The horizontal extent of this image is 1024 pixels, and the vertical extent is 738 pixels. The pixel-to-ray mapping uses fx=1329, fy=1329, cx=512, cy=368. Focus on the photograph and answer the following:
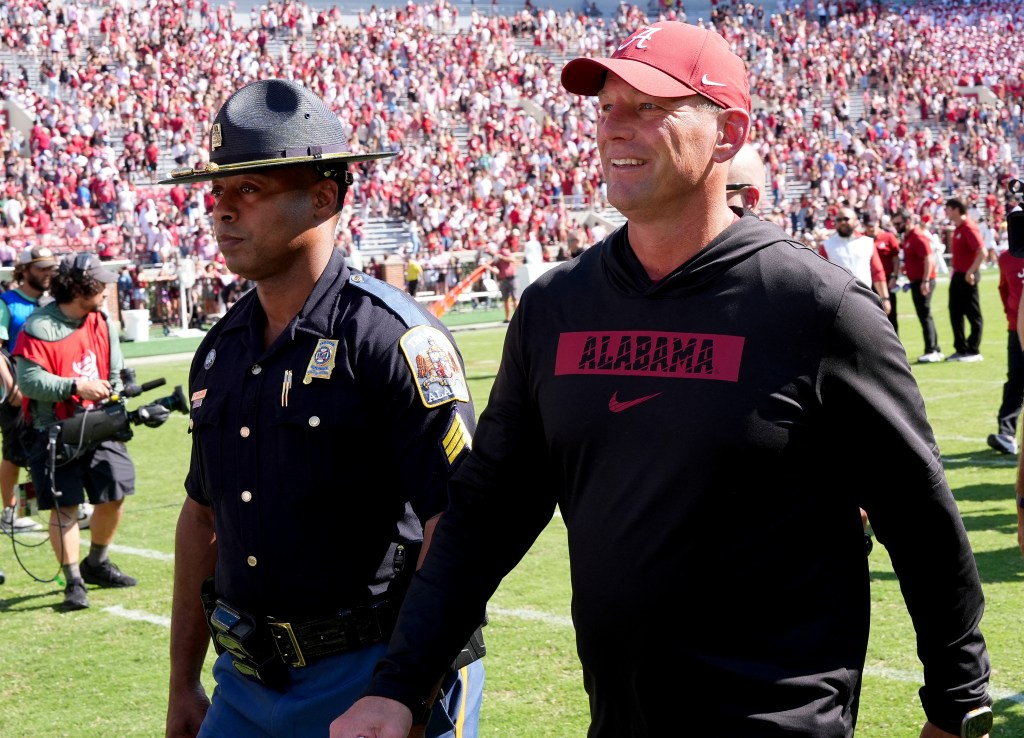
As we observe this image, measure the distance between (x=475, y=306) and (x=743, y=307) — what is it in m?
27.0

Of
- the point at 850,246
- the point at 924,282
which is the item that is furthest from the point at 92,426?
the point at 924,282

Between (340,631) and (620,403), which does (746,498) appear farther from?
(340,631)

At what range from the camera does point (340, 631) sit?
2834 mm

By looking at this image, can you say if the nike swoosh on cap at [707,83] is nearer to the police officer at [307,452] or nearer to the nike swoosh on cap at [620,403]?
the nike swoosh on cap at [620,403]

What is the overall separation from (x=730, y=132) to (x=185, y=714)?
1.88 meters

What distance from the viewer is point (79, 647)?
21.5 ft

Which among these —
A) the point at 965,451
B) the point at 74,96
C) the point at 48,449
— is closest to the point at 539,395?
the point at 48,449

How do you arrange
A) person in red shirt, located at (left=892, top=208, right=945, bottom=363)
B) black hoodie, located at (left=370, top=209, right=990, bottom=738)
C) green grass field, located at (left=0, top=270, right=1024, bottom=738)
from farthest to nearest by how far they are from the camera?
person in red shirt, located at (left=892, top=208, right=945, bottom=363), green grass field, located at (left=0, top=270, right=1024, bottom=738), black hoodie, located at (left=370, top=209, right=990, bottom=738)

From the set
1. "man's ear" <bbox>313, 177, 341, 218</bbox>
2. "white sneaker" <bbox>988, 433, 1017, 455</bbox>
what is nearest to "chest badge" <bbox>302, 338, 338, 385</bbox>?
"man's ear" <bbox>313, 177, 341, 218</bbox>

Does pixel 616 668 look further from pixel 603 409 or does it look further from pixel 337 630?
pixel 337 630

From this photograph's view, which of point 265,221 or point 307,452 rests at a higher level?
point 265,221

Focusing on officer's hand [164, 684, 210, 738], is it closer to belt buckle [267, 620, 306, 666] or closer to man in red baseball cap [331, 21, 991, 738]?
belt buckle [267, 620, 306, 666]

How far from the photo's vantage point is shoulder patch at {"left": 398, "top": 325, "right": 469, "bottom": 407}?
2826 mm

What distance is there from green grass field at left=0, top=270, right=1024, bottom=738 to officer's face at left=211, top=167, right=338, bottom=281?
8.40ft
